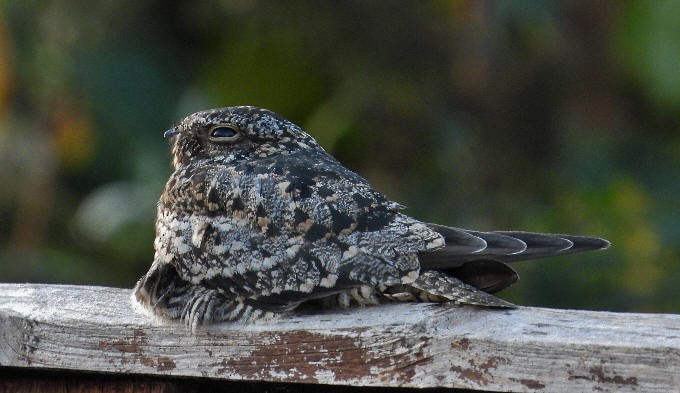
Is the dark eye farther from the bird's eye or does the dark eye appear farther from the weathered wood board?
the weathered wood board

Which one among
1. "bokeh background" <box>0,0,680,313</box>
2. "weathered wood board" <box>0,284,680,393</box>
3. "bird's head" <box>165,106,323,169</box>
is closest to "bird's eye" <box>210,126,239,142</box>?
"bird's head" <box>165,106,323,169</box>

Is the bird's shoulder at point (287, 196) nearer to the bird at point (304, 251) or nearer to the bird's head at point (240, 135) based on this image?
the bird at point (304, 251)

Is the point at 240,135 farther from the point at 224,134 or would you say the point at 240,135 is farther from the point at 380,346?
the point at 380,346

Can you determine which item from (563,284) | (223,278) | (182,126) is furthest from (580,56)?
(223,278)

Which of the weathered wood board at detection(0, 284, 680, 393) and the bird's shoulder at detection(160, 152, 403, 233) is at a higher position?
the bird's shoulder at detection(160, 152, 403, 233)

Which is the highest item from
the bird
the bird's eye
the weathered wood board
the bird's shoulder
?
the bird's eye

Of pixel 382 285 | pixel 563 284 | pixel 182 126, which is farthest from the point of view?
pixel 563 284

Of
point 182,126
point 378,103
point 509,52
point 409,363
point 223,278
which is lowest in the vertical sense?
point 409,363

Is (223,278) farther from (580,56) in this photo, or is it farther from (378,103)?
(580,56)
